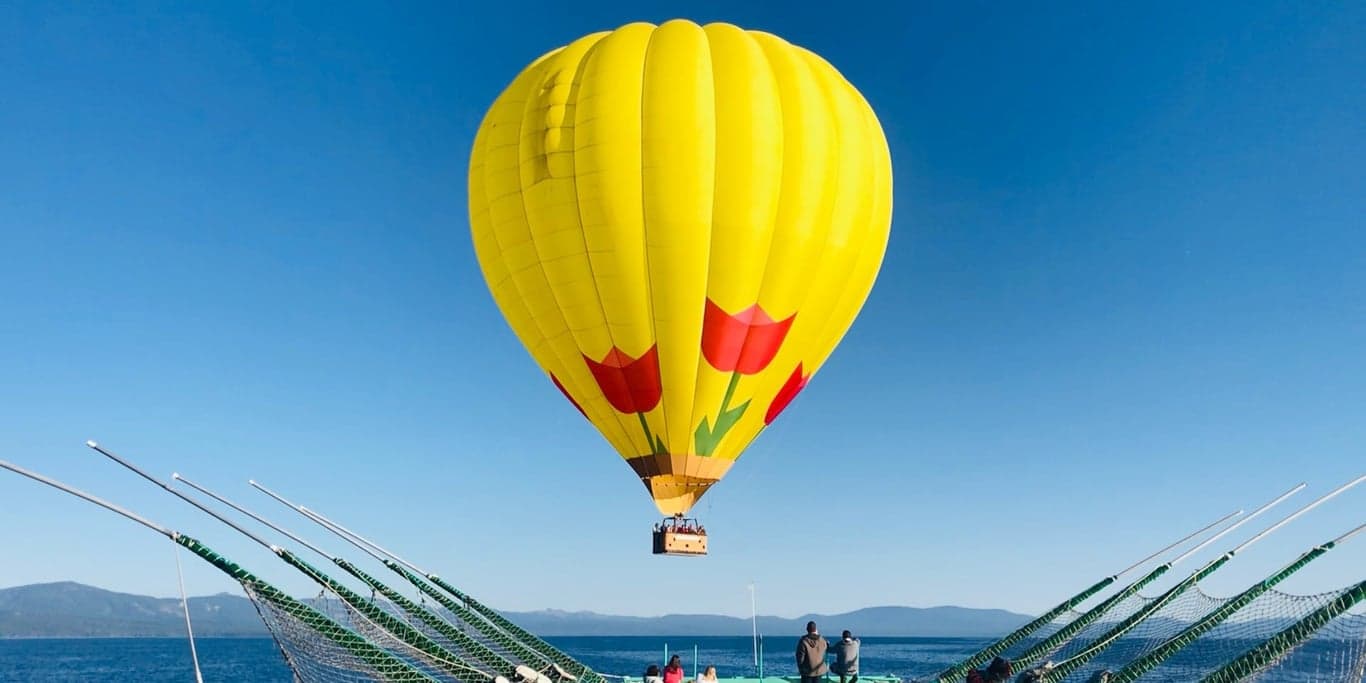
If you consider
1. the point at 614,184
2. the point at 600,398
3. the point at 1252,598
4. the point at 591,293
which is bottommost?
the point at 1252,598

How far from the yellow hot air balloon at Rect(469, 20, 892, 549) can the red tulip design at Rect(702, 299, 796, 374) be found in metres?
0.03

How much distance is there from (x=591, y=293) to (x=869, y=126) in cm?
715

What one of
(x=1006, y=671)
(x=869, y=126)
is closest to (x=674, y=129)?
(x=869, y=126)

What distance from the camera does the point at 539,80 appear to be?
2039cm

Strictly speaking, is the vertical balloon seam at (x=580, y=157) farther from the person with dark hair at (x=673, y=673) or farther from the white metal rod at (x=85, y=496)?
the white metal rod at (x=85, y=496)

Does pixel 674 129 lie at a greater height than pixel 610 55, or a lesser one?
lesser

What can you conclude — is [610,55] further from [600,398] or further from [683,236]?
[600,398]

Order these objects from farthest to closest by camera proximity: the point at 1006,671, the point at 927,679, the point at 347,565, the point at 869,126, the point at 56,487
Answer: the point at 869,126, the point at 927,679, the point at 347,565, the point at 1006,671, the point at 56,487

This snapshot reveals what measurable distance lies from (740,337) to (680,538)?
14.1 feet

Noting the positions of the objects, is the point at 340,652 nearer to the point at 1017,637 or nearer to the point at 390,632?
the point at 390,632

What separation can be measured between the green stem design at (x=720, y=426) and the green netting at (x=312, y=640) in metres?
7.79

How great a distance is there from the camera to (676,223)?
1886 cm

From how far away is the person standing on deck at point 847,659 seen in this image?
16875mm

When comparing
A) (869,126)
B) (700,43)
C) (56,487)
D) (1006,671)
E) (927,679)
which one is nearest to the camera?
(56,487)
